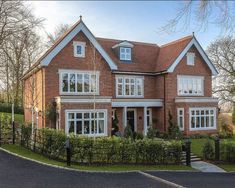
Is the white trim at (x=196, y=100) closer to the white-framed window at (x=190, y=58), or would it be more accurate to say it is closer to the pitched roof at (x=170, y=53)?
the pitched roof at (x=170, y=53)

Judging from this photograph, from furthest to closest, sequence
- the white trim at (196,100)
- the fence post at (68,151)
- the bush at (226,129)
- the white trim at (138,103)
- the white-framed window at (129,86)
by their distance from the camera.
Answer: the bush at (226,129) → the white trim at (196,100) → the white-framed window at (129,86) → the white trim at (138,103) → the fence post at (68,151)

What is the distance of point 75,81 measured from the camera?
77.7 ft

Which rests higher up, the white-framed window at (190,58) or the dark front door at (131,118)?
the white-framed window at (190,58)

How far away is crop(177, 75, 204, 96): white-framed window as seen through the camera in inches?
1127

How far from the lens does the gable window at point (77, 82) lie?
76.3ft

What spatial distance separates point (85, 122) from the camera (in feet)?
74.1

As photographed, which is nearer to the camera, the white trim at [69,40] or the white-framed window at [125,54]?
the white trim at [69,40]

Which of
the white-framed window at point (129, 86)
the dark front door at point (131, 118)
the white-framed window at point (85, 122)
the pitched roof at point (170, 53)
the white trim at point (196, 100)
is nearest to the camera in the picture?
the white-framed window at point (85, 122)

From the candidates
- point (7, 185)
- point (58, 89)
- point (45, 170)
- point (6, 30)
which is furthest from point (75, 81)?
point (7, 185)

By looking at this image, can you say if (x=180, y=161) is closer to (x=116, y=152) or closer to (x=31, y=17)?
(x=116, y=152)

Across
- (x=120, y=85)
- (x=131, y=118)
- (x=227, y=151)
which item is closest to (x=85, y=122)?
(x=120, y=85)

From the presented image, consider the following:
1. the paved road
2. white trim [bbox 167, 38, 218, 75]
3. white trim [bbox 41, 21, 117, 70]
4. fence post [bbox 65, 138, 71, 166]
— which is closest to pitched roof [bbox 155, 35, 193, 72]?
white trim [bbox 167, 38, 218, 75]

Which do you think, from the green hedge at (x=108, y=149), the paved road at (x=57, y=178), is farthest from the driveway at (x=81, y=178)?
the green hedge at (x=108, y=149)

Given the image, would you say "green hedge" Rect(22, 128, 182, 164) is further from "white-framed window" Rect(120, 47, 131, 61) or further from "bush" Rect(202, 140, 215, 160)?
"white-framed window" Rect(120, 47, 131, 61)
